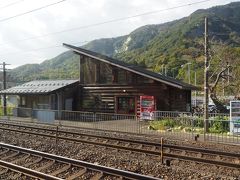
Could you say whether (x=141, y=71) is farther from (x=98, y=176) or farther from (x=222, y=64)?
(x=98, y=176)

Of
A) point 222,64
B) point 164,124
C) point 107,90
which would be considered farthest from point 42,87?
point 164,124

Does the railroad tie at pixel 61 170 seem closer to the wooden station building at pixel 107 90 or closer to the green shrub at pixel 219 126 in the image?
the green shrub at pixel 219 126

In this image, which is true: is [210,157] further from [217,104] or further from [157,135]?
[217,104]

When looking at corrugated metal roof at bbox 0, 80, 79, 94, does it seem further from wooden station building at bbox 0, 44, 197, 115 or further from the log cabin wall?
the log cabin wall

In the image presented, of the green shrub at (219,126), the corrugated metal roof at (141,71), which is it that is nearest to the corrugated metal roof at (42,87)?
the corrugated metal roof at (141,71)

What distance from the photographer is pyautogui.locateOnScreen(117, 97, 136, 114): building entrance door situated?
34112mm

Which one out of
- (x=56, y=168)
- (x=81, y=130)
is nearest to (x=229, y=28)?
(x=81, y=130)

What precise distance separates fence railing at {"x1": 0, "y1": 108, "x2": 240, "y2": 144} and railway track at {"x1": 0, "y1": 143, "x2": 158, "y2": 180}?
9.60 metres

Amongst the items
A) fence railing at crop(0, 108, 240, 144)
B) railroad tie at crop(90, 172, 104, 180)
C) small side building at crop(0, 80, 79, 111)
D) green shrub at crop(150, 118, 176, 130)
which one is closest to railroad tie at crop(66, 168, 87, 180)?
railroad tie at crop(90, 172, 104, 180)

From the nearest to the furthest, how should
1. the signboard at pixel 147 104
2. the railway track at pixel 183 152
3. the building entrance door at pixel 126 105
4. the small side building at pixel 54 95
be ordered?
the railway track at pixel 183 152 → the signboard at pixel 147 104 → the building entrance door at pixel 126 105 → the small side building at pixel 54 95

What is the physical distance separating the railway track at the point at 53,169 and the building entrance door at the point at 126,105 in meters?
19.4

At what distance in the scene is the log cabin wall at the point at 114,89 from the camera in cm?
3278

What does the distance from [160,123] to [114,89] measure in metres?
10.8

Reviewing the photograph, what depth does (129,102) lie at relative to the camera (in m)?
34.5
